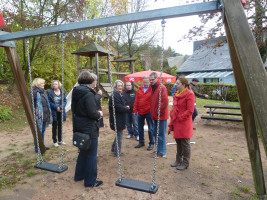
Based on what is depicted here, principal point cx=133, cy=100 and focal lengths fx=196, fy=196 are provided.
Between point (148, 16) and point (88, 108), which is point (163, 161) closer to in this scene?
point (88, 108)

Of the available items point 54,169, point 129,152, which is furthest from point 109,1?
point 54,169

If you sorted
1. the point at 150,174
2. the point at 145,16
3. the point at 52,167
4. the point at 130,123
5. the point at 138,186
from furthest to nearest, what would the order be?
the point at 130,123
the point at 150,174
the point at 52,167
the point at 145,16
the point at 138,186

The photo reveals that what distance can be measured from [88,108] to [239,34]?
200 cm

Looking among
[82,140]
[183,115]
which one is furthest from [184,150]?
[82,140]

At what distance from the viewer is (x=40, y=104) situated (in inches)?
176

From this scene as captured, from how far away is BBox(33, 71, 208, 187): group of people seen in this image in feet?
9.03

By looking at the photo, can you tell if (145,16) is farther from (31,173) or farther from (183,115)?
(31,173)

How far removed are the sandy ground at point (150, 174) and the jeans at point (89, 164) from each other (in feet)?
0.47

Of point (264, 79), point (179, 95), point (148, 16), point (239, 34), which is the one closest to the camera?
point (264, 79)

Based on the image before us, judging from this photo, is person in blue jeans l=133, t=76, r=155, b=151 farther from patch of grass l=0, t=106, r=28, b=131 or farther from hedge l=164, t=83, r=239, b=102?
hedge l=164, t=83, r=239, b=102

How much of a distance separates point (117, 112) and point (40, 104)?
1881 millimetres

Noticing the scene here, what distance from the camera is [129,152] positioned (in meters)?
4.62

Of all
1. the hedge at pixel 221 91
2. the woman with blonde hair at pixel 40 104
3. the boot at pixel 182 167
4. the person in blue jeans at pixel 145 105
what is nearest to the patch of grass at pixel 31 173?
the woman with blonde hair at pixel 40 104

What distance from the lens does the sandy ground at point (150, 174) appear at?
290 centimetres
